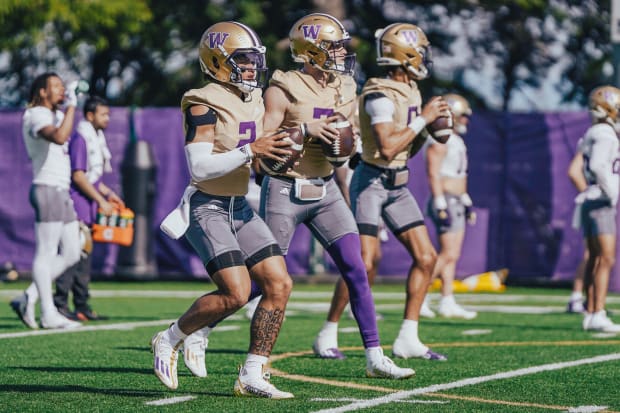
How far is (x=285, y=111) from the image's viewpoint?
7.78 meters

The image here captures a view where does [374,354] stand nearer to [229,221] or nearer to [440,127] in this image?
[229,221]

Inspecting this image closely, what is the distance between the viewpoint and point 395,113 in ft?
28.3

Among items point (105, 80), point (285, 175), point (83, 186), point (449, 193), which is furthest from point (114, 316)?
point (105, 80)

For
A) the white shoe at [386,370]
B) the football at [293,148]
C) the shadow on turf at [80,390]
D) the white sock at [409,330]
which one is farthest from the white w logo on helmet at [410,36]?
the shadow on turf at [80,390]

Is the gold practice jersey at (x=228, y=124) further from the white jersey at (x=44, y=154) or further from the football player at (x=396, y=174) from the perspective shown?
the white jersey at (x=44, y=154)

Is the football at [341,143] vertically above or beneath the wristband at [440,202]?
above

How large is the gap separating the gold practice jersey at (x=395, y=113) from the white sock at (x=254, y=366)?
2.30 metres

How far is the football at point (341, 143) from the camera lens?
7.14 metres

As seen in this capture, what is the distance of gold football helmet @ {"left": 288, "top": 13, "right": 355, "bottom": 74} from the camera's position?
7.72 meters

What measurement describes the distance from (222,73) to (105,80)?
22.7 m

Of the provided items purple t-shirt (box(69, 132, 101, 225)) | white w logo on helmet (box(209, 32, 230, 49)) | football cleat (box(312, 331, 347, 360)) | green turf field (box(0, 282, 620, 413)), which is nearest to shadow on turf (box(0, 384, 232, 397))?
green turf field (box(0, 282, 620, 413))

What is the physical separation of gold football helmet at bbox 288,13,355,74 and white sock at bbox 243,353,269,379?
77.3 inches

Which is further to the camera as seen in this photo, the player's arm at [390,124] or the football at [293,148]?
the player's arm at [390,124]

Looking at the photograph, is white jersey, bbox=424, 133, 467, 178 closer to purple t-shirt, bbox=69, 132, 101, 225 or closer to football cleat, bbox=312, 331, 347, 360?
purple t-shirt, bbox=69, 132, 101, 225
